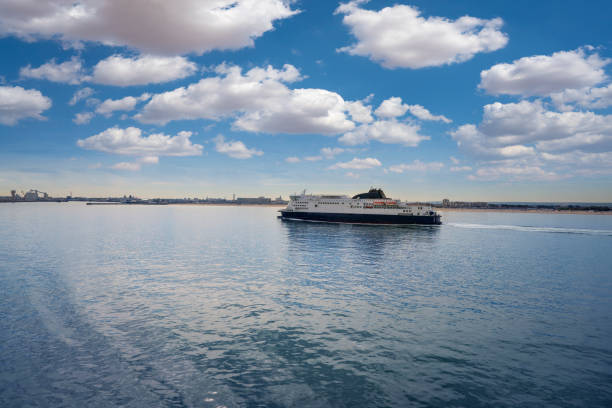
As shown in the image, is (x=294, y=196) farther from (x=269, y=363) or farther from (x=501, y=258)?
(x=269, y=363)

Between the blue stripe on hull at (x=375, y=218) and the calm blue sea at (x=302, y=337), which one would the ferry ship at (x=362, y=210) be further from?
the calm blue sea at (x=302, y=337)

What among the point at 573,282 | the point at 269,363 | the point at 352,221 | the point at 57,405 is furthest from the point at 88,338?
the point at 352,221

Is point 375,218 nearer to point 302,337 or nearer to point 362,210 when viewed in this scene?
point 362,210

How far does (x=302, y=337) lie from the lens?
17.5m

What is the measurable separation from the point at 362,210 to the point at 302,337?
100 meters

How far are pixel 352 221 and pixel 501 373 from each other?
10063 centimetres

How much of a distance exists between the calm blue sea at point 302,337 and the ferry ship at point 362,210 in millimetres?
75844

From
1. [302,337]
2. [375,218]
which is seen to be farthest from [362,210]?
[302,337]

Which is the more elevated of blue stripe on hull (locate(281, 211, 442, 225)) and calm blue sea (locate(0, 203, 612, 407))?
blue stripe on hull (locate(281, 211, 442, 225))

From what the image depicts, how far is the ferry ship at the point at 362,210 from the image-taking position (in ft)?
365

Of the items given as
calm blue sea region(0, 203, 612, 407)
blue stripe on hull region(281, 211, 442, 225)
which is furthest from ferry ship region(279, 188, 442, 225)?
calm blue sea region(0, 203, 612, 407)

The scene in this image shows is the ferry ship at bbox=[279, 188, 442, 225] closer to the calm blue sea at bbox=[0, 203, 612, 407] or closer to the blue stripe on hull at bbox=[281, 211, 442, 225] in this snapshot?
the blue stripe on hull at bbox=[281, 211, 442, 225]

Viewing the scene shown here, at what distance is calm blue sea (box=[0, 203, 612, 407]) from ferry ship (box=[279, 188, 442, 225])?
75.8 meters

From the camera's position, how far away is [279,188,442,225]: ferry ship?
11119 cm
